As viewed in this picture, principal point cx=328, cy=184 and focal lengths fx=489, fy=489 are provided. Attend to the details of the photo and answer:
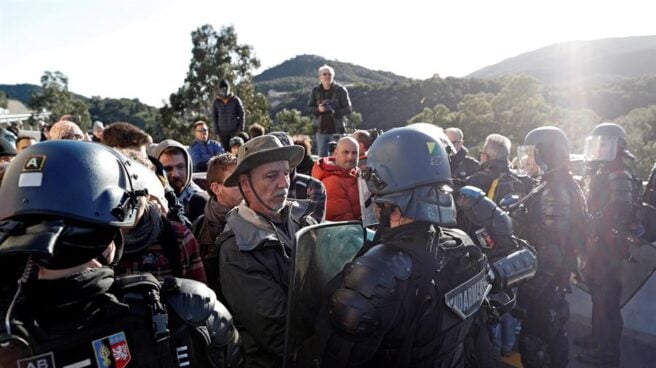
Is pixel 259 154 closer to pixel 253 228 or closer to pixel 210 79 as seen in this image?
pixel 253 228

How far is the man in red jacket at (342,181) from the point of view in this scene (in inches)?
211

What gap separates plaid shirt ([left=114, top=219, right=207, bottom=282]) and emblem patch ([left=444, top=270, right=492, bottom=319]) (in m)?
1.34

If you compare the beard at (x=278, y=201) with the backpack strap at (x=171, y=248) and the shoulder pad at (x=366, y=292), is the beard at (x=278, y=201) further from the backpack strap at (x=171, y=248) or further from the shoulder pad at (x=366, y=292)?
the shoulder pad at (x=366, y=292)

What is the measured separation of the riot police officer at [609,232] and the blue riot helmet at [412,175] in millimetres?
3080

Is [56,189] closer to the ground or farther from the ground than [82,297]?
farther from the ground

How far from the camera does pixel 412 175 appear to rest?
213 centimetres

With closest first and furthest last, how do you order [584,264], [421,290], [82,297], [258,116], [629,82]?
[82,297] → [421,290] → [584,264] → [258,116] → [629,82]

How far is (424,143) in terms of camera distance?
221 cm

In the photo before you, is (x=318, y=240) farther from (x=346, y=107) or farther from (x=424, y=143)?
(x=346, y=107)

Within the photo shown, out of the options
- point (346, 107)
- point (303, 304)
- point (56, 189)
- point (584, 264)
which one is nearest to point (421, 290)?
point (303, 304)

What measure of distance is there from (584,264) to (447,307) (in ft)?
11.7

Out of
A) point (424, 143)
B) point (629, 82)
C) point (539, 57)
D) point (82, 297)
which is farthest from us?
point (539, 57)

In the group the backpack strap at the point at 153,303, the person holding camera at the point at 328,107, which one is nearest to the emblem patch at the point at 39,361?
the backpack strap at the point at 153,303

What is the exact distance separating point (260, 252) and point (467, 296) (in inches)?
38.6
